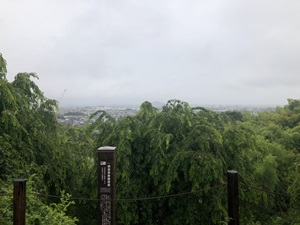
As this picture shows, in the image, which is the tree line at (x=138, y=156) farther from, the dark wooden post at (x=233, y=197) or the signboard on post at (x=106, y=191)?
the dark wooden post at (x=233, y=197)

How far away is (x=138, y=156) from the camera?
721cm

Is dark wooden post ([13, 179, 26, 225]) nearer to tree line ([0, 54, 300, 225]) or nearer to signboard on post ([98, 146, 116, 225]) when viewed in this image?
signboard on post ([98, 146, 116, 225])

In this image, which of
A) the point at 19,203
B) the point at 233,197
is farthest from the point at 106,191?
the point at 233,197

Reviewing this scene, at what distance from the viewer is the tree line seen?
20.6 ft

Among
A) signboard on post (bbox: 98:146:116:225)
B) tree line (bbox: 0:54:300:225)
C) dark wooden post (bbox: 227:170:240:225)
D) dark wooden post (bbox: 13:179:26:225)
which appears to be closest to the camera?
dark wooden post (bbox: 13:179:26:225)

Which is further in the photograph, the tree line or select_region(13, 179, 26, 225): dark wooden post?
the tree line

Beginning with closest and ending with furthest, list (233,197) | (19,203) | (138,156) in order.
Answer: (19,203) → (233,197) → (138,156)

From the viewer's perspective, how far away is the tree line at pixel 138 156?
6.29 meters

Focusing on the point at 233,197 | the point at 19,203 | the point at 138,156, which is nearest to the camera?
the point at 19,203

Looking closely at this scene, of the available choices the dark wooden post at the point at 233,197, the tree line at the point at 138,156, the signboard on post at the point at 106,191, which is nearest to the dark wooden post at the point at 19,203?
the signboard on post at the point at 106,191

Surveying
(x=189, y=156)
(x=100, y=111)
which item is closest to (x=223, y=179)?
(x=189, y=156)

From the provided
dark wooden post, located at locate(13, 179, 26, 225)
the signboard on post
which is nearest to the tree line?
the signboard on post

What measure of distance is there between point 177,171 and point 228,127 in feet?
6.89

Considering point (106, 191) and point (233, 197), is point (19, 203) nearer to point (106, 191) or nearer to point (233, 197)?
point (106, 191)
